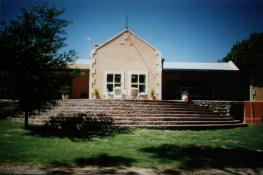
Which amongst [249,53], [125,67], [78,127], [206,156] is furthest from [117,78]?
[249,53]

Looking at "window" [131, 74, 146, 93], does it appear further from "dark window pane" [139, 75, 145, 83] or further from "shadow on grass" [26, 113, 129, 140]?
"shadow on grass" [26, 113, 129, 140]

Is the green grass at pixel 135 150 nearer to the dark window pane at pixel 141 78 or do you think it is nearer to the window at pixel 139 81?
the window at pixel 139 81

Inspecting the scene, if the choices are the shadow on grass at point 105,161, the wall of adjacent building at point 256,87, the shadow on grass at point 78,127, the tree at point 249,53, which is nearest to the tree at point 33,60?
the shadow on grass at point 78,127

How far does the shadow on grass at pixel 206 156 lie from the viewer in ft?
26.2

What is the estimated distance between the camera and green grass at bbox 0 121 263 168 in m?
7.88

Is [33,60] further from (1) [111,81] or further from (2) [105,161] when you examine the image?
(1) [111,81]

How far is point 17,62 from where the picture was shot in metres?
11.2

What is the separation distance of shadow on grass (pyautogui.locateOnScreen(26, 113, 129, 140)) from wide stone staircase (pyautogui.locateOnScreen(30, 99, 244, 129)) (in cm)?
17

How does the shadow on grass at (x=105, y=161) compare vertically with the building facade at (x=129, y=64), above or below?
below

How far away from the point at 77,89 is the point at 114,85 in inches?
228

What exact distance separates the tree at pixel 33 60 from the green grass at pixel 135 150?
6.46 feet

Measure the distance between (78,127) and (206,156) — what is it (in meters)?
7.47

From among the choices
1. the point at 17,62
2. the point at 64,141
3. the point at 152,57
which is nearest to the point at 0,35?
the point at 17,62

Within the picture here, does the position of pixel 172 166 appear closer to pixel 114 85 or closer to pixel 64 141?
pixel 64 141
